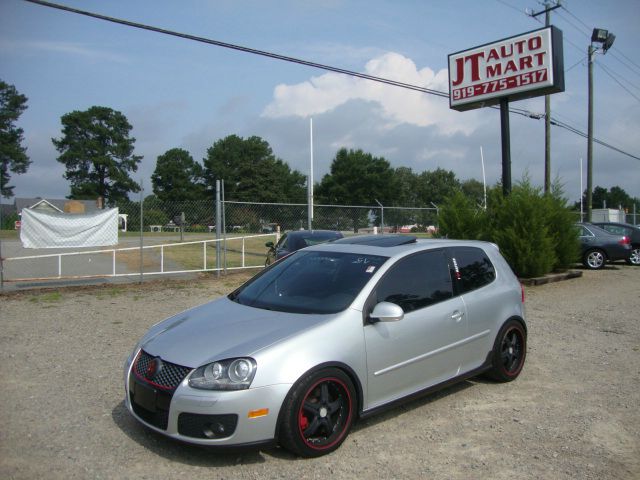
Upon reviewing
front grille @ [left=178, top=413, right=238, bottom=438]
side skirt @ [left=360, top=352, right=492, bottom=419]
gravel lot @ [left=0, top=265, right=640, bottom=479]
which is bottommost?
gravel lot @ [left=0, top=265, right=640, bottom=479]

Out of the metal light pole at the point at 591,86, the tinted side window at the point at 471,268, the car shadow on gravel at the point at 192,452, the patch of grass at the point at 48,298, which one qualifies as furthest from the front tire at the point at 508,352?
the metal light pole at the point at 591,86

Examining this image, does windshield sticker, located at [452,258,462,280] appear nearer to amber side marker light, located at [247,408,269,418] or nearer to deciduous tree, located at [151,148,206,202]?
amber side marker light, located at [247,408,269,418]

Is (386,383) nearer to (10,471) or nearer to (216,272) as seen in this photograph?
(10,471)

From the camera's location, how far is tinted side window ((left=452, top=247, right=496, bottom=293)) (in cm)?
518

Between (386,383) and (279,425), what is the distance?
39.4 inches

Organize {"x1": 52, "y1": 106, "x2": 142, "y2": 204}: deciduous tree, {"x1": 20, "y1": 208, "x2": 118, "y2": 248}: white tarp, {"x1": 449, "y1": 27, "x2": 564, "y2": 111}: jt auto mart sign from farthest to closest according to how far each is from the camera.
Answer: {"x1": 52, "y1": 106, "x2": 142, "y2": 204}: deciduous tree < {"x1": 449, "y1": 27, "x2": 564, "y2": 111}: jt auto mart sign < {"x1": 20, "y1": 208, "x2": 118, "y2": 248}: white tarp

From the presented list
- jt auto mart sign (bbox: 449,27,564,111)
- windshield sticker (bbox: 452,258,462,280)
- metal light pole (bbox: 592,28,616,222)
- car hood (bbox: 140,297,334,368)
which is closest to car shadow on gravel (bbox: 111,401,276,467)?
car hood (bbox: 140,297,334,368)

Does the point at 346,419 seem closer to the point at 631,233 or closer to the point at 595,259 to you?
the point at 595,259

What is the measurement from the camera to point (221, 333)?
159 inches

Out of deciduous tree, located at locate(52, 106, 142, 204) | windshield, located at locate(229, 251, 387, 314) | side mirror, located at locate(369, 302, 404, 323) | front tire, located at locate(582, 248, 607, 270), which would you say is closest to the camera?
side mirror, located at locate(369, 302, 404, 323)

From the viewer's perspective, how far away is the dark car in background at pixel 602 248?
16672mm

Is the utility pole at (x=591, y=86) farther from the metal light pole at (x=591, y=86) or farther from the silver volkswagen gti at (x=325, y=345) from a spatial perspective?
the silver volkswagen gti at (x=325, y=345)

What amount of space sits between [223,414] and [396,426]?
1608 mm

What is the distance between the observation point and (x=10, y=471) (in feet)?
11.7
